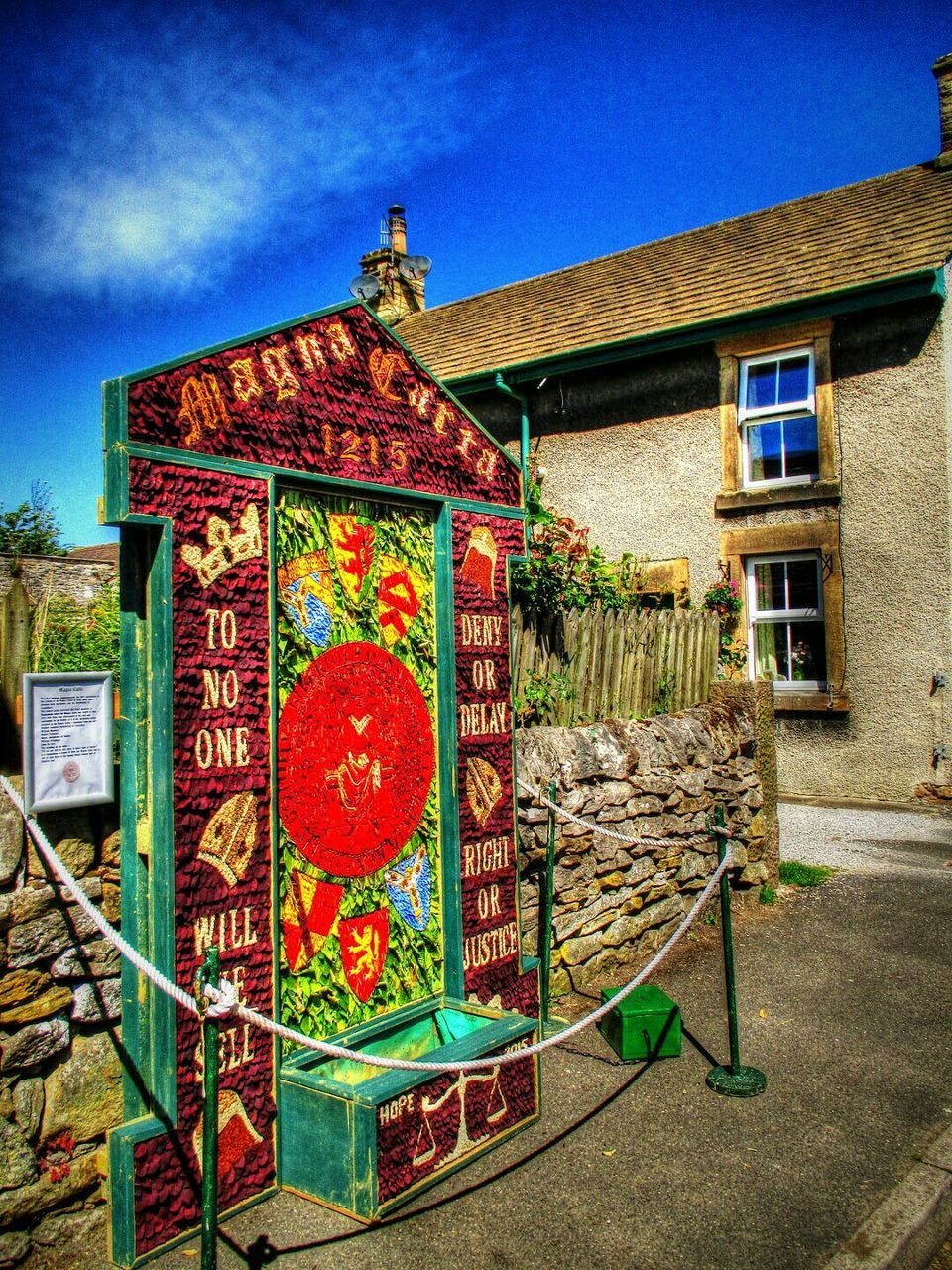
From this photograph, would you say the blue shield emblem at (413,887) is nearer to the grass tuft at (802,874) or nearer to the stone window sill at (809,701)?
the grass tuft at (802,874)

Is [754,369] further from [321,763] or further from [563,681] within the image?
[321,763]

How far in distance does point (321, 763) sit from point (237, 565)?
2.86 feet

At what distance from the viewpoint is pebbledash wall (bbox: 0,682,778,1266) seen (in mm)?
3207

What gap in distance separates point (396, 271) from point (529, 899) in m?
16.2

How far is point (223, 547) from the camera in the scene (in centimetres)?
362

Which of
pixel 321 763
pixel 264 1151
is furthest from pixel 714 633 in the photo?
pixel 264 1151

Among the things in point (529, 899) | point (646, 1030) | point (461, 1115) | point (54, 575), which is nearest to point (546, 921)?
point (529, 899)

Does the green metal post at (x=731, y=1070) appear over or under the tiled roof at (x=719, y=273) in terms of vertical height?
under

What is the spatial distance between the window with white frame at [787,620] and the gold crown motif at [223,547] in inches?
373

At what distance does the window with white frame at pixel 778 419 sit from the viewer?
12.2 m

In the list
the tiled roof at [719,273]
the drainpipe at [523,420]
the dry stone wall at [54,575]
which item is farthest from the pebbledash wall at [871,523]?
the dry stone wall at [54,575]

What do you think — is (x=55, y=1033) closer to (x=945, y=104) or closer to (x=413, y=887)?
(x=413, y=887)

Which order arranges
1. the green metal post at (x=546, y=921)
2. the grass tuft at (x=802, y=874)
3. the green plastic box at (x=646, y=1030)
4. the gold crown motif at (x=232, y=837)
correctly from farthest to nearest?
the grass tuft at (x=802, y=874) → the green metal post at (x=546, y=921) → the green plastic box at (x=646, y=1030) → the gold crown motif at (x=232, y=837)

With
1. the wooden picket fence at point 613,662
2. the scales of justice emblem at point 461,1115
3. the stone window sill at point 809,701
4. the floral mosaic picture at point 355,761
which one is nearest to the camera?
the scales of justice emblem at point 461,1115
